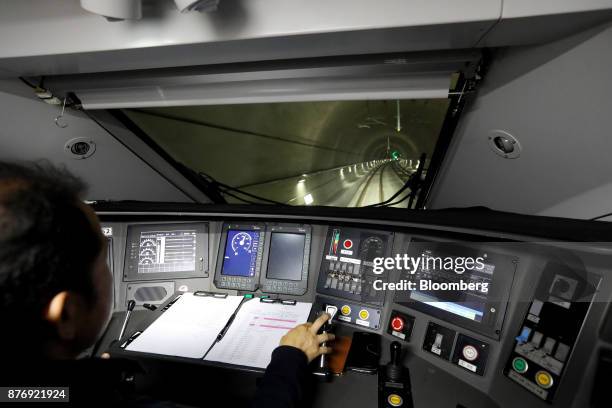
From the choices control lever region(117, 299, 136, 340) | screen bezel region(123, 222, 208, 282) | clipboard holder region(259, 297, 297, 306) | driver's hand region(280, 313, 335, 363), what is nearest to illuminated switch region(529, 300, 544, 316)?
driver's hand region(280, 313, 335, 363)

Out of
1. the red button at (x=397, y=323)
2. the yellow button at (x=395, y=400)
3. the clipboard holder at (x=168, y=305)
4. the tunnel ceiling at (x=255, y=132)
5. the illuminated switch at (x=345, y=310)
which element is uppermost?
the tunnel ceiling at (x=255, y=132)

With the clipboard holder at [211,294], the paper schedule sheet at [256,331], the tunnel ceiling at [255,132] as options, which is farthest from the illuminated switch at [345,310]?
the tunnel ceiling at [255,132]

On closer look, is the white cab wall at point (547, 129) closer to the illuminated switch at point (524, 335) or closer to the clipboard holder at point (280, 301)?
the illuminated switch at point (524, 335)

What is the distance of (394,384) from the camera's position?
1.32 m

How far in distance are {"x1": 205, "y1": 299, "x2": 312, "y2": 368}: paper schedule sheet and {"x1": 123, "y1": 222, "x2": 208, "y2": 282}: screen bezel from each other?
55 cm

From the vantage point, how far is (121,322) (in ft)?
6.50

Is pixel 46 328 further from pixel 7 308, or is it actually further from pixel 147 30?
pixel 147 30

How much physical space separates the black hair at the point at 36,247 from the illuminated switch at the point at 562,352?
1.45 m

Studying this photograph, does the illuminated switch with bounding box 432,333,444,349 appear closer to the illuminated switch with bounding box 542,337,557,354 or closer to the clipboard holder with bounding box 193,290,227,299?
the illuminated switch with bounding box 542,337,557,354

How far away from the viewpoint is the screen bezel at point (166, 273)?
Result: 2.19 metres

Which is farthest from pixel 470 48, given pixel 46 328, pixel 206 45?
pixel 46 328

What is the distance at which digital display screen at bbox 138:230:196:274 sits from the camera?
2.21 m

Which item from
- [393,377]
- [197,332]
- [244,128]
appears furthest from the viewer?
[244,128]

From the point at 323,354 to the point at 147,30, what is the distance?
58.9 inches
